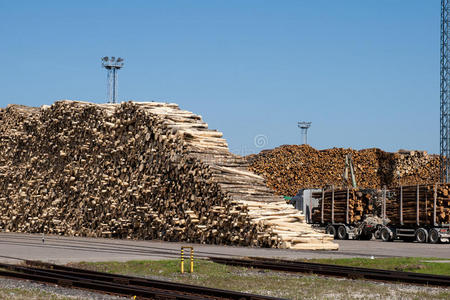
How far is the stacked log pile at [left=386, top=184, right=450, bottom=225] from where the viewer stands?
109ft

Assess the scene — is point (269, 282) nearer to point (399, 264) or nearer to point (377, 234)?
point (399, 264)

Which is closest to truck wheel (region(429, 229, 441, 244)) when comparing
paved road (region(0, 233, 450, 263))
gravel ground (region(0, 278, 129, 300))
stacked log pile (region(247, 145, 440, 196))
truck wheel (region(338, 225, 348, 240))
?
paved road (region(0, 233, 450, 263))

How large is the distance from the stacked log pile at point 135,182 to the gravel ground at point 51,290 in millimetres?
13452

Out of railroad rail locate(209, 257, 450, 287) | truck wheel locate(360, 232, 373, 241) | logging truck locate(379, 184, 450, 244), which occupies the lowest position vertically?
truck wheel locate(360, 232, 373, 241)

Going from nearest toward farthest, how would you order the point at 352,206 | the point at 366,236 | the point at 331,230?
the point at 366,236 → the point at 352,206 → the point at 331,230

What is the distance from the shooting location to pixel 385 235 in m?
35.9

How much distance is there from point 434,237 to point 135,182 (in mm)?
13871

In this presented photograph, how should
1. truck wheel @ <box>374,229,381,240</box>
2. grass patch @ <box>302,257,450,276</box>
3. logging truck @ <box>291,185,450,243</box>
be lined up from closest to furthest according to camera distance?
grass patch @ <box>302,257,450,276</box> < logging truck @ <box>291,185,450,243</box> < truck wheel @ <box>374,229,381,240</box>

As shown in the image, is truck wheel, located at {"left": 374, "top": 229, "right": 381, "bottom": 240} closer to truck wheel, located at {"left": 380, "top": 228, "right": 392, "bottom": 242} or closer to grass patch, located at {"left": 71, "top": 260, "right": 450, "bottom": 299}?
truck wheel, located at {"left": 380, "top": 228, "right": 392, "bottom": 242}

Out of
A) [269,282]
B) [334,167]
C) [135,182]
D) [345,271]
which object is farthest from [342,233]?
[269,282]

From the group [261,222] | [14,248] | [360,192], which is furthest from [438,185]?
[14,248]

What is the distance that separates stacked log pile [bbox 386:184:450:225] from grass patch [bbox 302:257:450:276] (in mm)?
11314

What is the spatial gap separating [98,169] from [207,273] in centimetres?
2025

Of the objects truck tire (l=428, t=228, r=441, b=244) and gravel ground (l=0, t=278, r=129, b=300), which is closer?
gravel ground (l=0, t=278, r=129, b=300)
